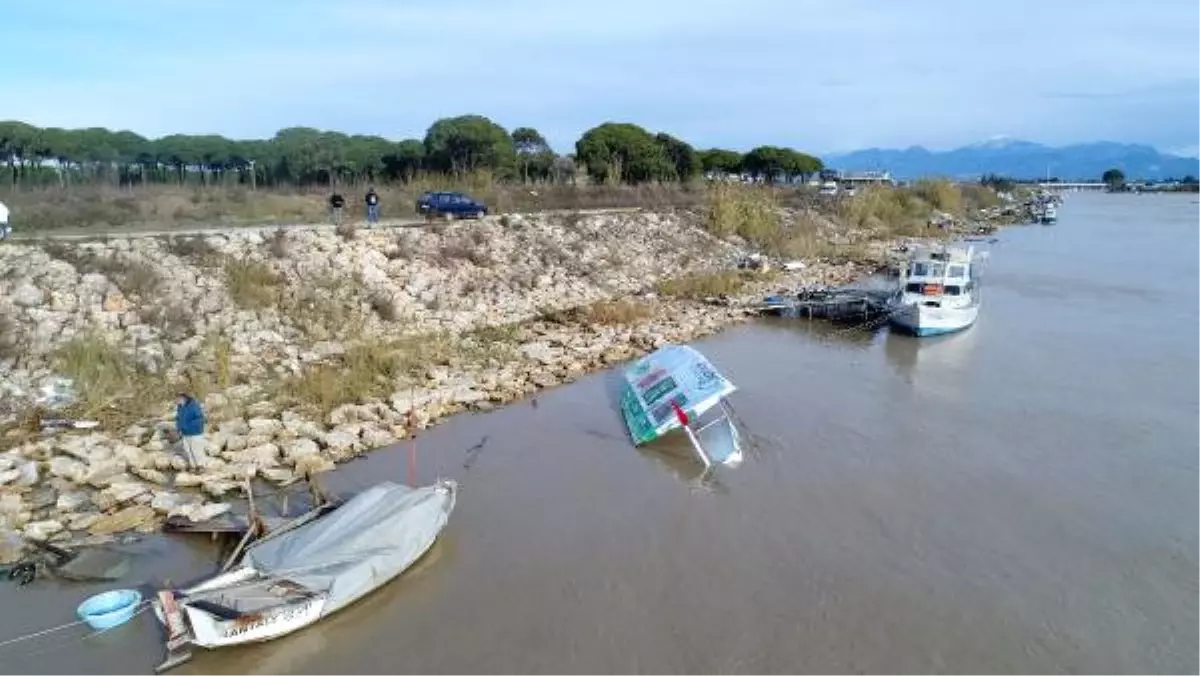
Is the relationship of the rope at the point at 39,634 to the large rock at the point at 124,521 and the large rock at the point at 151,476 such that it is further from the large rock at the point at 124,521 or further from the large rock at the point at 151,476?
the large rock at the point at 151,476

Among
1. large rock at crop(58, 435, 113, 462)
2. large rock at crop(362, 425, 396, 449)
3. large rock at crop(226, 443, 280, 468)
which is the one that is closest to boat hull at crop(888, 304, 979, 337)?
large rock at crop(362, 425, 396, 449)

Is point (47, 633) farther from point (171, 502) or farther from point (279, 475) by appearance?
point (279, 475)

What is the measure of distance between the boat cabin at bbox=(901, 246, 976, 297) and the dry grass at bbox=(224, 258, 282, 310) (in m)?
19.5

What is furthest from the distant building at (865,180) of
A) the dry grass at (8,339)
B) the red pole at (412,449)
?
the dry grass at (8,339)

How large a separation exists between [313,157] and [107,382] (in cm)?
3384

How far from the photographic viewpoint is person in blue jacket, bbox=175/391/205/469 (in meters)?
13.2

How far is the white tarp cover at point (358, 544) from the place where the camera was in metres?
9.70

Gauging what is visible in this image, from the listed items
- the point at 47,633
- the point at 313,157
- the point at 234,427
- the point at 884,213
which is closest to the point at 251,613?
the point at 47,633

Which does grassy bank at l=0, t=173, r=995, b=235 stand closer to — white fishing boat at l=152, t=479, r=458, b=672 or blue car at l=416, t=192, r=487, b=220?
blue car at l=416, t=192, r=487, b=220

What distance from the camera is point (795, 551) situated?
11.6 m

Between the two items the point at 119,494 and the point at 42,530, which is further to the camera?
the point at 119,494

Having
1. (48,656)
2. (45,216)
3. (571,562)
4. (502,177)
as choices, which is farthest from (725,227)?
(48,656)

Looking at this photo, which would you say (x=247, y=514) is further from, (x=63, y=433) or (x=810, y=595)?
(x=810, y=595)

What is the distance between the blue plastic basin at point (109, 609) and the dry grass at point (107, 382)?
6.15 meters
